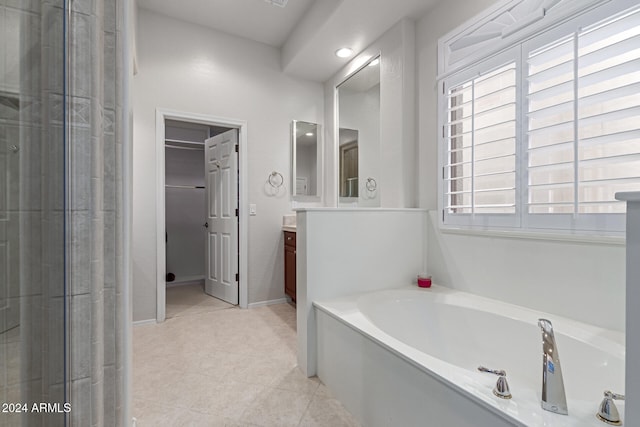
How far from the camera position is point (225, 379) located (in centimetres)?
181

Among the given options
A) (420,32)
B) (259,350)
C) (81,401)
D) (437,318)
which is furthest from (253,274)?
(420,32)

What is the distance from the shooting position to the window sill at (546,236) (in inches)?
52.2

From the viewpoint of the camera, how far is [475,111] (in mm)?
1909

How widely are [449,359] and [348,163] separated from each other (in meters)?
2.11

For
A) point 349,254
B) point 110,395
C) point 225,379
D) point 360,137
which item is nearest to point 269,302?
point 225,379

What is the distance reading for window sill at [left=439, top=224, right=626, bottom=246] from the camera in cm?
133

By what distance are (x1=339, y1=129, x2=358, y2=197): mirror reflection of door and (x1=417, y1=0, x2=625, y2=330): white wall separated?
2.93ft

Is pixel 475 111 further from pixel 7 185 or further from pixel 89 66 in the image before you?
pixel 7 185

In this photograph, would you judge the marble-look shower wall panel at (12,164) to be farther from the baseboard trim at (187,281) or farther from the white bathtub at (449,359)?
the baseboard trim at (187,281)

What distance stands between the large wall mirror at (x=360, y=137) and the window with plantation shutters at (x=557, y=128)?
0.85 m

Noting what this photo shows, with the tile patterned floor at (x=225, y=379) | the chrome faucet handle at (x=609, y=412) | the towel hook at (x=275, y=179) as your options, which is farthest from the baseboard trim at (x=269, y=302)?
the chrome faucet handle at (x=609, y=412)

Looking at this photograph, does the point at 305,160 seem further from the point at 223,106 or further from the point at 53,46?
the point at 53,46

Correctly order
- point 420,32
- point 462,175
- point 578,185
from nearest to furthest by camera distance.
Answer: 1. point 578,185
2. point 462,175
3. point 420,32

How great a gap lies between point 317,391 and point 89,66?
1.76 meters
